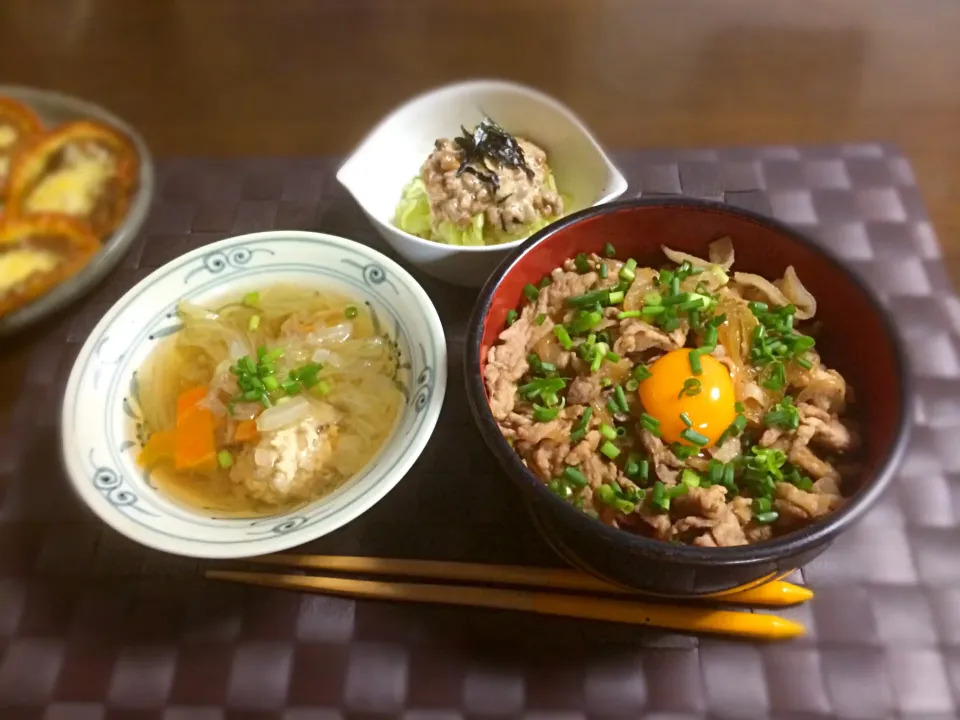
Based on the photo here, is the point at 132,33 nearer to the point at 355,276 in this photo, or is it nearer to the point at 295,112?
the point at 295,112

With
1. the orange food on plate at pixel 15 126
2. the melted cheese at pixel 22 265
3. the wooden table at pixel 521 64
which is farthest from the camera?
the wooden table at pixel 521 64

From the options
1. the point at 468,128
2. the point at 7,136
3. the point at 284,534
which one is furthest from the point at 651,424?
the point at 7,136

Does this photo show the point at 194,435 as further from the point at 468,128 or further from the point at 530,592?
the point at 468,128

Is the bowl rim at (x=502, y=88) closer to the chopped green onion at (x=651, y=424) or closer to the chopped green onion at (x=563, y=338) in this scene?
the chopped green onion at (x=563, y=338)

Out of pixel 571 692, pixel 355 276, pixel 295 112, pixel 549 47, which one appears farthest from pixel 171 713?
pixel 549 47

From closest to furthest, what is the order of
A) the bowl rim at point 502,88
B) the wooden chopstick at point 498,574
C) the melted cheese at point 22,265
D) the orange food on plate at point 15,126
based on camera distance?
the wooden chopstick at point 498,574 < the bowl rim at point 502,88 < the melted cheese at point 22,265 < the orange food on plate at point 15,126

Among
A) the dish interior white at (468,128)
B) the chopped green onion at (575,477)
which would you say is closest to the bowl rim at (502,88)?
the dish interior white at (468,128)
